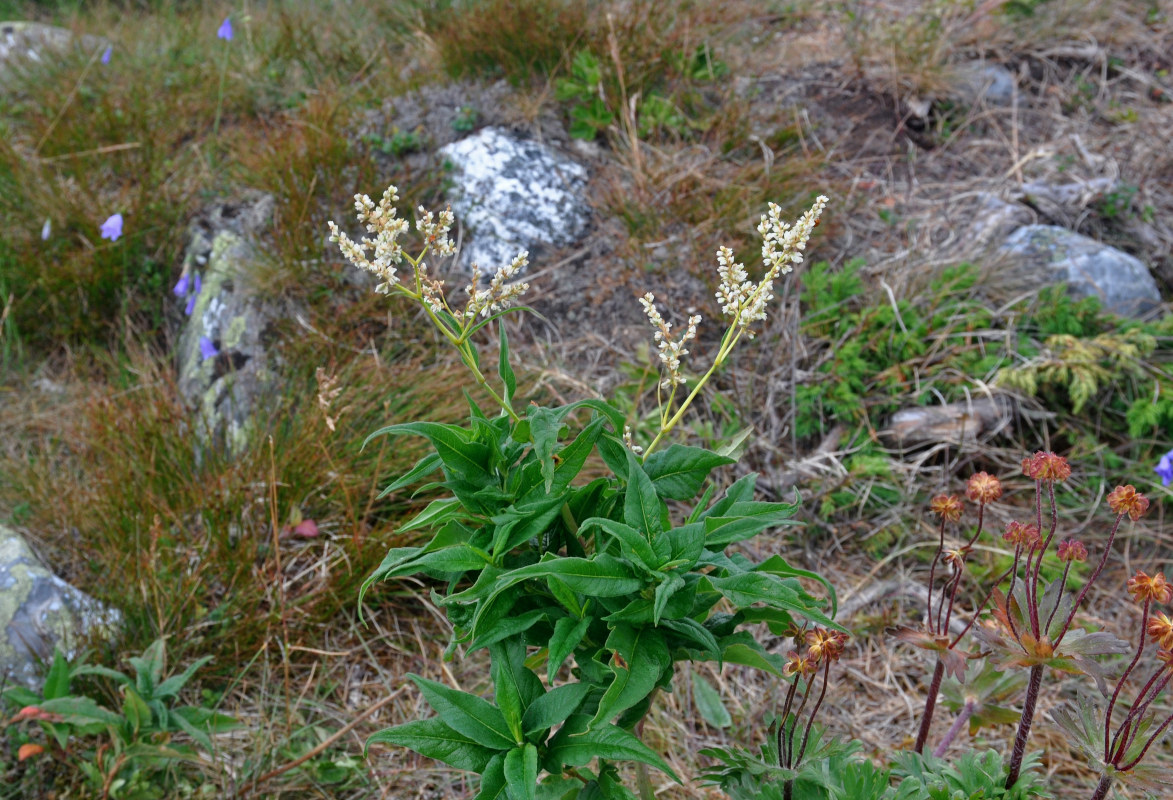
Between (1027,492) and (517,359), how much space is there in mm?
1863

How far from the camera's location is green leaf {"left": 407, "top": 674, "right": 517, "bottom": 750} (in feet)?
4.18

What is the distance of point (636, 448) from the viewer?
1653mm

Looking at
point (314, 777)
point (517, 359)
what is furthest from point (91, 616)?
point (517, 359)

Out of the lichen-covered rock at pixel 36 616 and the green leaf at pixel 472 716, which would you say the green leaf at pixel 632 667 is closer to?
the green leaf at pixel 472 716

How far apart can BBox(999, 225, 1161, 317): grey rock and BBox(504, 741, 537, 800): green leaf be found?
285 centimetres

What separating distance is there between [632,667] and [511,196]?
9.21ft

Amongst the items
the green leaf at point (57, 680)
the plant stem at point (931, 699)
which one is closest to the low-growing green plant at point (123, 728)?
the green leaf at point (57, 680)

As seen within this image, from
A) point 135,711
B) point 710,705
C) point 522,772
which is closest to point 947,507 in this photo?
point 522,772

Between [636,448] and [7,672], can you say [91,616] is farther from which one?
[636,448]

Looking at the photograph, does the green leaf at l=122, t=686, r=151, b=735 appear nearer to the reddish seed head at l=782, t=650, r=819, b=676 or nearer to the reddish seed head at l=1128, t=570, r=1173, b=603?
the reddish seed head at l=782, t=650, r=819, b=676

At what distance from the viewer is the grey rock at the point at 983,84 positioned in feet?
13.6

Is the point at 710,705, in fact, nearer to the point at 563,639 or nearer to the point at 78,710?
the point at 563,639

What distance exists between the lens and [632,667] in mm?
1196

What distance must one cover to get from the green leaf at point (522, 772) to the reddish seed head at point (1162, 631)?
2.91ft
